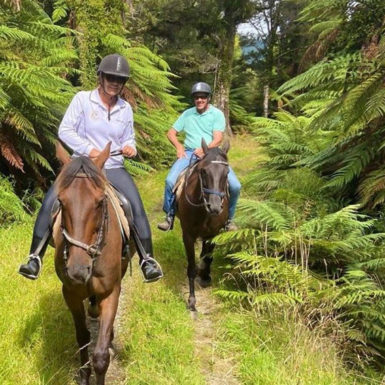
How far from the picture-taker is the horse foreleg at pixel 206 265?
6.49 meters

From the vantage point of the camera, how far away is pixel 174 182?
658 cm

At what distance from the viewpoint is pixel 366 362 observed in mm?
4730

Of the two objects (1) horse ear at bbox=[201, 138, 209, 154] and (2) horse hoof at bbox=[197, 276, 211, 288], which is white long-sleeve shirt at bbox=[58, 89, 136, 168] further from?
(2) horse hoof at bbox=[197, 276, 211, 288]

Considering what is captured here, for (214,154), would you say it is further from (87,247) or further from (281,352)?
(87,247)

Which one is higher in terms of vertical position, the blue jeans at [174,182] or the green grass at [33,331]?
the blue jeans at [174,182]

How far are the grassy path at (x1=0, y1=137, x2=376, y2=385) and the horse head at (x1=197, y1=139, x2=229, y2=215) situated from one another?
134 cm

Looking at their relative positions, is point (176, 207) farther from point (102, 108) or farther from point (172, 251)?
point (102, 108)

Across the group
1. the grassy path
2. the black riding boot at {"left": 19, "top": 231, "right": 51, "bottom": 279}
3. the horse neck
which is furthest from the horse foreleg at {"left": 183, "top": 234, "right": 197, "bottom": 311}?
the black riding boot at {"left": 19, "top": 231, "right": 51, "bottom": 279}

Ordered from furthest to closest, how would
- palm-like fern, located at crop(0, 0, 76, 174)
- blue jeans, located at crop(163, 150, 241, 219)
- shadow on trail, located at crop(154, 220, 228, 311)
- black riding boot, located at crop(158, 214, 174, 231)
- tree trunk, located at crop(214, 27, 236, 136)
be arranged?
1. tree trunk, located at crop(214, 27, 236, 136)
2. palm-like fern, located at crop(0, 0, 76, 174)
3. black riding boot, located at crop(158, 214, 174, 231)
4. shadow on trail, located at crop(154, 220, 228, 311)
5. blue jeans, located at crop(163, 150, 241, 219)

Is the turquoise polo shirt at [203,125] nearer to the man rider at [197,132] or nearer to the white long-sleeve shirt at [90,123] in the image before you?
the man rider at [197,132]

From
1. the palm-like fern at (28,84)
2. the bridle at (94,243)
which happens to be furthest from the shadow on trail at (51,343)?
the palm-like fern at (28,84)

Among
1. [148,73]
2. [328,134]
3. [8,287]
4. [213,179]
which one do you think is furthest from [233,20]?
[8,287]

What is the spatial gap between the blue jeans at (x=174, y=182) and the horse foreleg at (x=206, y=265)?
1.91 feet

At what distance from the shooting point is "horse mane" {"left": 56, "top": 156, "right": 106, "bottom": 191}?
9.96 ft
